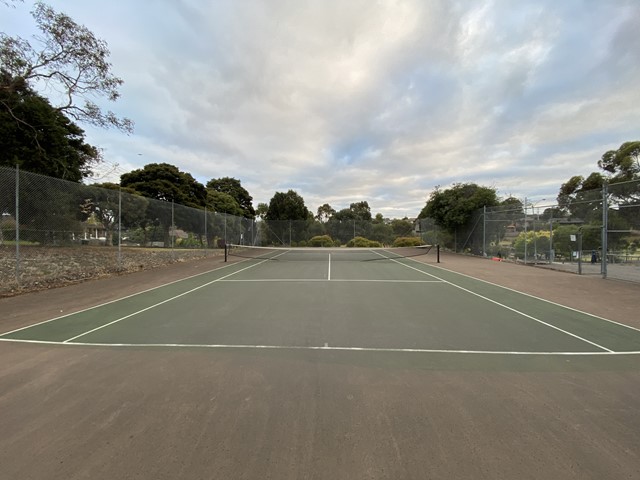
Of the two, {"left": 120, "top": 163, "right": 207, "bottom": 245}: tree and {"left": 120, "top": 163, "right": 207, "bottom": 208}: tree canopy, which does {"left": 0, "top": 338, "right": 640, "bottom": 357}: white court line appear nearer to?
{"left": 120, "top": 163, "right": 207, "bottom": 245}: tree

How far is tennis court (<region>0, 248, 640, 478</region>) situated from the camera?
9.12 ft

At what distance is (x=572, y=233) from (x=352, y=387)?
713 inches

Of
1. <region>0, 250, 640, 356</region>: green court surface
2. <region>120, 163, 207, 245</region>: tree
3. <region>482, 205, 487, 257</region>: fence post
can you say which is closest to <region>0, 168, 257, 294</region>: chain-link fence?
<region>0, 250, 640, 356</region>: green court surface

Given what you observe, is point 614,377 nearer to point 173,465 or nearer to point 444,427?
point 444,427

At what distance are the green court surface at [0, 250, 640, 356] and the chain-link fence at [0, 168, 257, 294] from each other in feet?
11.4

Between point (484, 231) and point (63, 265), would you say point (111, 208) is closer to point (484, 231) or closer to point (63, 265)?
point (63, 265)

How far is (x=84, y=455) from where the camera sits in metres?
2.82

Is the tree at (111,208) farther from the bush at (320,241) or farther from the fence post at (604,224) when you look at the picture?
the bush at (320,241)

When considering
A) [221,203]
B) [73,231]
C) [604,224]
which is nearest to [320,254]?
[604,224]

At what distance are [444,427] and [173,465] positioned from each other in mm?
2203

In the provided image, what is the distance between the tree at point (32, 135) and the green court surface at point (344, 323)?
9.24m

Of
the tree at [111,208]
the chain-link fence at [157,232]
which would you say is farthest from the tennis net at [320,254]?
the tree at [111,208]

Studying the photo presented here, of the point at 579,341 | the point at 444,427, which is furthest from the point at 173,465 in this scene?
the point at 579,341

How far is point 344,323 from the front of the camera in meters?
6.86
